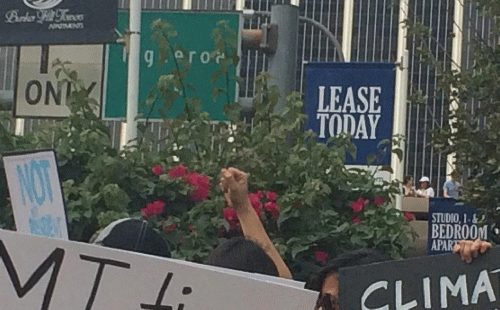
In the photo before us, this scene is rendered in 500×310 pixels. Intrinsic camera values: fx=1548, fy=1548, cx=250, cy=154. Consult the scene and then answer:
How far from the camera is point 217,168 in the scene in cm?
858

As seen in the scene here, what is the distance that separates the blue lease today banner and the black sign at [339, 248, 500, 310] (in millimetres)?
8963

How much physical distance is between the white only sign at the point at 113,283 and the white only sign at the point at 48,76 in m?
6.43

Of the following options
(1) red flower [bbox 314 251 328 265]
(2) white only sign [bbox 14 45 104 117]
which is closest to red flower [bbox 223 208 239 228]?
(1) red flower [bbox 314 251 328 265]

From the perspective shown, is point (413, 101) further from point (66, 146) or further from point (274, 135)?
point (66, 146)

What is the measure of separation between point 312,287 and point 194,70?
6382mm

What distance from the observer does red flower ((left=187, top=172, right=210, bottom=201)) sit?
26.7 feet

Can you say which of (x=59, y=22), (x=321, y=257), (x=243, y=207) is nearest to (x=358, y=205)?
(x=321, y=257)

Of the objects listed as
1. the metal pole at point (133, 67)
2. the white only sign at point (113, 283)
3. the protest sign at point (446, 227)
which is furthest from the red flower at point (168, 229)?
the protest sign at point (446, 227)

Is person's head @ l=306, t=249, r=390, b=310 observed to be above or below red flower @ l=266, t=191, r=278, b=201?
below

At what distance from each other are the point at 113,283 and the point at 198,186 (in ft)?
14.6

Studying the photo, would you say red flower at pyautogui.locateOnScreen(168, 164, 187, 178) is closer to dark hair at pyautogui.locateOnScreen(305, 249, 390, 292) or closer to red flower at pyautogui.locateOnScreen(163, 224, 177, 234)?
red flower at pyautogui.locateOnScreen(163, 224, 177, 234)

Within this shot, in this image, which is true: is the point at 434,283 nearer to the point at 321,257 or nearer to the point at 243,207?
the point at 243,207

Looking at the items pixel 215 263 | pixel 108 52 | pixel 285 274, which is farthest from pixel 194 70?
pixel 215 263

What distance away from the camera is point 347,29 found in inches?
3041
